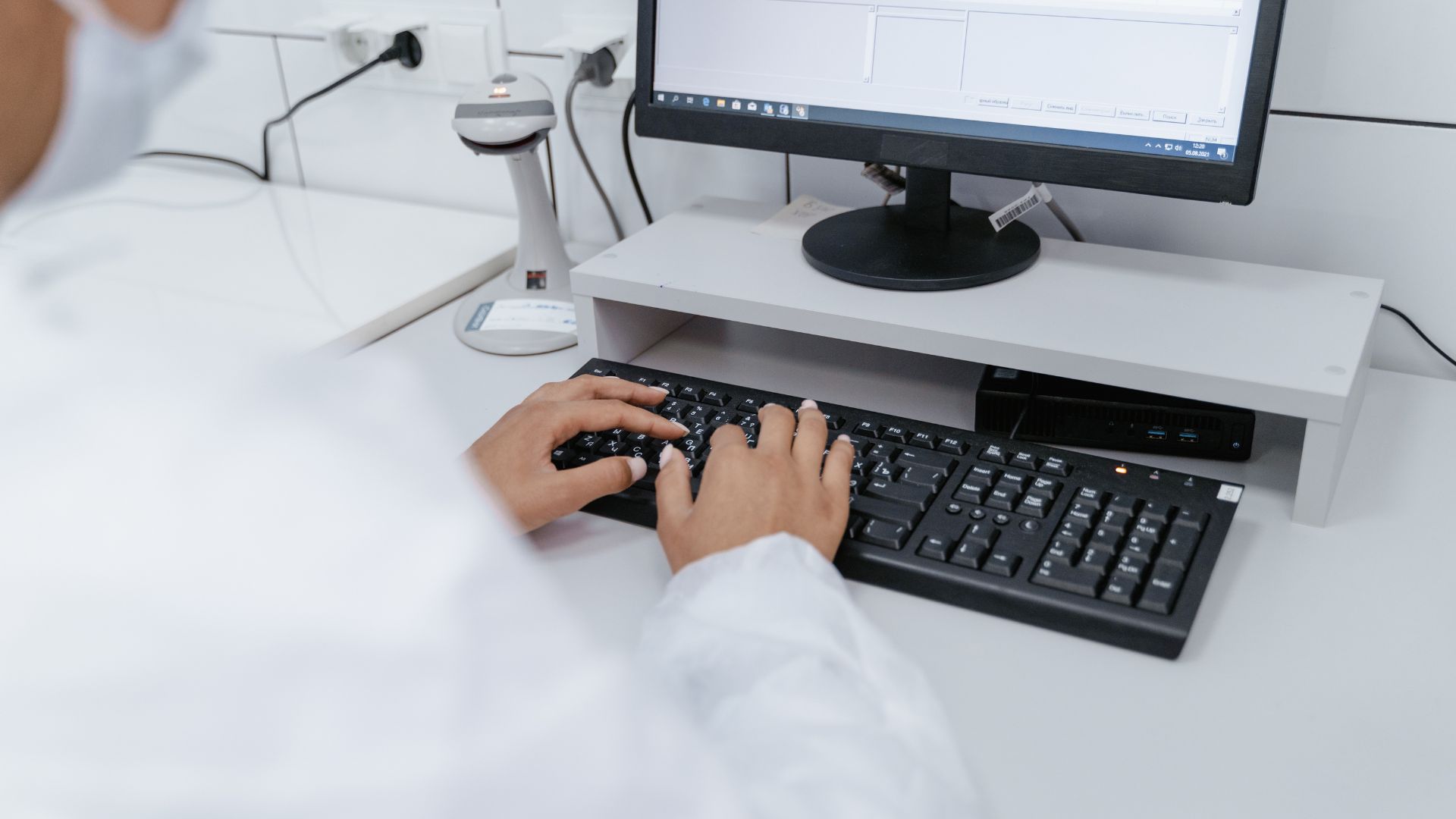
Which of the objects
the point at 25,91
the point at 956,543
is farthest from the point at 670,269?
the point at 25,91

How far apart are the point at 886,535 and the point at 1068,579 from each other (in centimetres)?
10

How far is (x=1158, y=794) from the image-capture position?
48cm

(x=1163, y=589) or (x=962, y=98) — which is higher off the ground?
(x=962, y=98)

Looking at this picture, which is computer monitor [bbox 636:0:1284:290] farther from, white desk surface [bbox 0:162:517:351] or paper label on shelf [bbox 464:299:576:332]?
white desk surface [bbox 0:162:517:351]

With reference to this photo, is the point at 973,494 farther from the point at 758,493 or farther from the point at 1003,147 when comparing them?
the point at 1003,147

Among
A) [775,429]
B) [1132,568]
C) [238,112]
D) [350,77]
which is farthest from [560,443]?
[238,112]

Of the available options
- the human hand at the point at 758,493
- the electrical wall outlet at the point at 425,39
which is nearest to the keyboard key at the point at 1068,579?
the human hand at the point at 758,493

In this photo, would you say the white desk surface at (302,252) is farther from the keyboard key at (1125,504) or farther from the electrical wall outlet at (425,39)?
the keyboard key at (1125,504)

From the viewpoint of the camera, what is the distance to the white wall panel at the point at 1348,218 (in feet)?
2.67

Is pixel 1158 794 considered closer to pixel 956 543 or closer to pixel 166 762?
pixel 956 543

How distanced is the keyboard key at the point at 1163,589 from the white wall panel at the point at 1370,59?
45 centimetres

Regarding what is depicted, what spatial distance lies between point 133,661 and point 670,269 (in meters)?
0.60

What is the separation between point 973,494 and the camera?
64 centimetres

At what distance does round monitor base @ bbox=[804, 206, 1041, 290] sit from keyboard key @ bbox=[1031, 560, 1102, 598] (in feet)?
0.85
